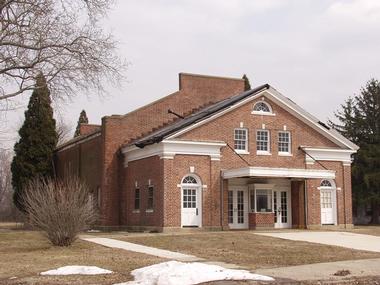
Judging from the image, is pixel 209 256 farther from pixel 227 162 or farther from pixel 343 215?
pixel 343 215

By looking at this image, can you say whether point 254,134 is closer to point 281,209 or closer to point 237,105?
point 237,105

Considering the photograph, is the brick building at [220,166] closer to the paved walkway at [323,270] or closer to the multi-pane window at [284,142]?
the multi-pane window at [284,142]

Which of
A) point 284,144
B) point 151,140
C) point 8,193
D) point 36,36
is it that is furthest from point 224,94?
point 8,193

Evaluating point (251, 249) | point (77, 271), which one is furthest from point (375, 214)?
point (77, 271)

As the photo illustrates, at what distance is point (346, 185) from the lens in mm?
36531

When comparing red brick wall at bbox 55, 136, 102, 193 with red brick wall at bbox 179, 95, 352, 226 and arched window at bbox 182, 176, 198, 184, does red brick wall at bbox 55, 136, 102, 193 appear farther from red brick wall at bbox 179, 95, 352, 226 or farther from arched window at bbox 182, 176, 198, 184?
red brick wall at bbox 179, 95, 352, 226

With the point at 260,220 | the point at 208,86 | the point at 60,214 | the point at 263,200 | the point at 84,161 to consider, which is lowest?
the point at 260,220

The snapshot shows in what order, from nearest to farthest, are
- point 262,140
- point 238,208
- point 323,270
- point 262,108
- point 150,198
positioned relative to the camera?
1. point 323,270
2. point 150,198
3. point 238,208
4. point 262,140
5. point 262,108

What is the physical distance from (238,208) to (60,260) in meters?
17.5

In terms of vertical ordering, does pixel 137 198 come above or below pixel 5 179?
below

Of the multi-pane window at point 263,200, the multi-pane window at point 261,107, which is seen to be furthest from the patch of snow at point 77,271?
the multi-pane window at point 261,107

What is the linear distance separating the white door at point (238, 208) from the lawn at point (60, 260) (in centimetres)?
1120

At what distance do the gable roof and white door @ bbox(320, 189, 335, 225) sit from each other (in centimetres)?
316

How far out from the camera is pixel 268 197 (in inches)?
1342
